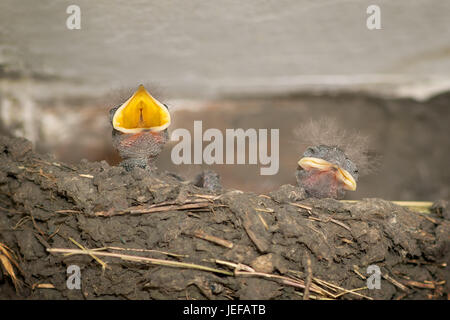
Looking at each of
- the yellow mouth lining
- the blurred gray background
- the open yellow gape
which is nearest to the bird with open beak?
the yellow mouth lining

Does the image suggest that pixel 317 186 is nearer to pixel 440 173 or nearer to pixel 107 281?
pixel 107 281

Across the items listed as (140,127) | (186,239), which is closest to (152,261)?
(186,239)

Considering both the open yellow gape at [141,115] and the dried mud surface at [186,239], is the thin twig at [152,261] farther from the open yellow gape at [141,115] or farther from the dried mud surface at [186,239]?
the open yellow gape at [141,115]

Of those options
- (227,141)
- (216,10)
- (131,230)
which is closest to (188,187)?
(131,230)

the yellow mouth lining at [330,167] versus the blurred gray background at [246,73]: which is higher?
the blurred gray background at [246,73]

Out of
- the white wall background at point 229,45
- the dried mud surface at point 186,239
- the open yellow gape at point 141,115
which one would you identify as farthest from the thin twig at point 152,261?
the white wall background at point 229,45

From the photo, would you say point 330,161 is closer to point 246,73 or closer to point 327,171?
point 327,171
